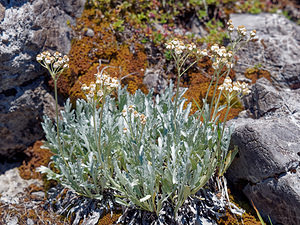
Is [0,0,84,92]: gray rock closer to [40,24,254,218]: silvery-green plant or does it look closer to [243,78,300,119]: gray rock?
[40,24,254,218]: silvery-green plant

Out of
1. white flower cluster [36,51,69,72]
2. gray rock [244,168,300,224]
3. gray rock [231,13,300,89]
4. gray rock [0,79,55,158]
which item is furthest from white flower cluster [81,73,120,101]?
gray rock [231,13,300,89]

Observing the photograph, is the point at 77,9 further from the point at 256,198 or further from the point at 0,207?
the point at 256,198

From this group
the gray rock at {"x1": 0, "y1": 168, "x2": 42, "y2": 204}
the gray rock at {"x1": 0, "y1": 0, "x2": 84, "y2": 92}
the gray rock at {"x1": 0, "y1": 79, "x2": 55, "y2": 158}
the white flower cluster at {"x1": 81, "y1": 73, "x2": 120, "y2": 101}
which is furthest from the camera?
the gray rock at {"x1": 0, "y1": 79, "x2": 55, "y2": 158}

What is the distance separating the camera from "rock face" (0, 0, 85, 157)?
352 centimetres

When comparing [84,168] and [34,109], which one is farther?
→ [34,109]

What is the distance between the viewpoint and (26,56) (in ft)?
11.9

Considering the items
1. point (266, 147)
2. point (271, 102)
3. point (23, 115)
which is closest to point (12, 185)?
point (23, 115)

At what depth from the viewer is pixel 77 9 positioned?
417 cm

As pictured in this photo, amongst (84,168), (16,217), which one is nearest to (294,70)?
(84,168)

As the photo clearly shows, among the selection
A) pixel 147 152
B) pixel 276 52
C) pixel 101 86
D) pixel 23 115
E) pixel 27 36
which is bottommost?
pixel 23 115

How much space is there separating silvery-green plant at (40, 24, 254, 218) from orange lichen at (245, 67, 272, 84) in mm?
1158

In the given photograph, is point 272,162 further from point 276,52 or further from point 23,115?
point 23,115

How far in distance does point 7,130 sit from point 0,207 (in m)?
1.05

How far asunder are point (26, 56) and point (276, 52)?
3.33 m
